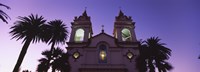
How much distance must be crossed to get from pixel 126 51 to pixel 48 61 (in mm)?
18365

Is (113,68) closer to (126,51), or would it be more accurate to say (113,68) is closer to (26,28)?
(126,51)

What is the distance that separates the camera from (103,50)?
123ft

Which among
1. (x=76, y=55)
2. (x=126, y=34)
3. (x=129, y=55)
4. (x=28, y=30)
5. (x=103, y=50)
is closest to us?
(x=28, y=30)

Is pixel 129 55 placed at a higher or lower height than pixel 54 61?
higher

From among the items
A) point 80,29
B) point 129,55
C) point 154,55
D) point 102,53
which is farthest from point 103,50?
point 154,55

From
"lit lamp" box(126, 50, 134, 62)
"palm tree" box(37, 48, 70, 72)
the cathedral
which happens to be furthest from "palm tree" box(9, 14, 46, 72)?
"lit lamp" box(126, 50, 134, 62)

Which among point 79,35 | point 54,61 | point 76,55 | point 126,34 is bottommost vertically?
point 54,61

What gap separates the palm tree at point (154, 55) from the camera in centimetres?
2631

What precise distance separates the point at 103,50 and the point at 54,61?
45.8ft

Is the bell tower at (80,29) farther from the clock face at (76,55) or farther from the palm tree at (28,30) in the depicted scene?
the palm tree at (28,30)

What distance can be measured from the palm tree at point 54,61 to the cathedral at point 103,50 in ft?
21.4

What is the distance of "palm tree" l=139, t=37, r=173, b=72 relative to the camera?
26312mm

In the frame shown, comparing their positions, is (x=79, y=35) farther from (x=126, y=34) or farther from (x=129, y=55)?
(x=129, y=55)

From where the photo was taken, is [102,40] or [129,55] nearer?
[129,55]
